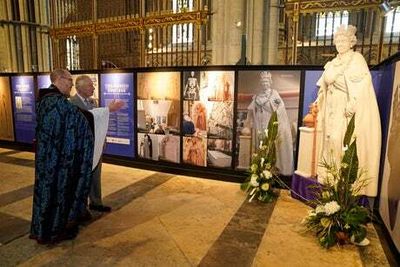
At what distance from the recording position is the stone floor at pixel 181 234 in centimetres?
277

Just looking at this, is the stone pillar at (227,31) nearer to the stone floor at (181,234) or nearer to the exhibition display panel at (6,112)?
the stone floor at (181,234)

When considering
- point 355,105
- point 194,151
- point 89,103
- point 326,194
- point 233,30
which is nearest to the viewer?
point 326,194

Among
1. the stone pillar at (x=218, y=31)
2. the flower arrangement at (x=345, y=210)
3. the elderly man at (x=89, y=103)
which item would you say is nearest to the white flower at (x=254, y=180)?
the flower arrangement at (x=345, y=210)

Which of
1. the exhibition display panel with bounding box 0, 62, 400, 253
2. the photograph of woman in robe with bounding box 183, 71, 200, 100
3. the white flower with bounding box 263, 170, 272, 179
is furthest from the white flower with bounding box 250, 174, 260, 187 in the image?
the photograph of woman in robe with bounding box 183, 71, 200, 100

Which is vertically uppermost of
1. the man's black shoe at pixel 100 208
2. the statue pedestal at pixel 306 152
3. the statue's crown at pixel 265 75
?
the statue's crown at pixel 265 75

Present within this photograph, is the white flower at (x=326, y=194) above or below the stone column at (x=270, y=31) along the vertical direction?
below

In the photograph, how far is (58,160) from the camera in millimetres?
2930

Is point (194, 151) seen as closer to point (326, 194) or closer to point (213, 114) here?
point (213, 114)

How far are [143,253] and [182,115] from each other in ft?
9.71

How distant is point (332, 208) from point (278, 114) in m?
2.04

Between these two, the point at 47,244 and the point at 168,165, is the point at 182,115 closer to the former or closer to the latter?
the point at 168,165

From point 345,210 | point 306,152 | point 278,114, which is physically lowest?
point 345,210

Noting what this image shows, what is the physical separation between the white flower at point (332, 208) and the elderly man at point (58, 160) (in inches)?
92.1

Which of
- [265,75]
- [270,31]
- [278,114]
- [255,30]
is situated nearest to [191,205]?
[278,114]
